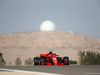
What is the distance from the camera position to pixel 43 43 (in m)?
132

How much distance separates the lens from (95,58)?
31.2 m

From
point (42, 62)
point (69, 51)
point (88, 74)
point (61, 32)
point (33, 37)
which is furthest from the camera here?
point (61, 32)

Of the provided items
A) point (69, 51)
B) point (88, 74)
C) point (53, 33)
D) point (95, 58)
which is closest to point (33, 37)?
point (53, 33)

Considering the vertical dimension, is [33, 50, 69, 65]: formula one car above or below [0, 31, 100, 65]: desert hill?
below

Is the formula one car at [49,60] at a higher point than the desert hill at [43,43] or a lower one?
lower

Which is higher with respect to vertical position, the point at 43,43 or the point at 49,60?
the point at 43,43

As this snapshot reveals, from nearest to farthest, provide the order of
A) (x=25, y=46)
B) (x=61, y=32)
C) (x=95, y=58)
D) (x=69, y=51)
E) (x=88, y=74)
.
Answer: (x=88, y=74) → (x=95, y=58) → (x=69, y=51) → (x=25, y=46) → (x=61, y=32)

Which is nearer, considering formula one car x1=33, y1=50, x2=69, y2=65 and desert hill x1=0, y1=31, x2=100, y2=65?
formula one car x1=33, y1=50, x2=69, y2=65

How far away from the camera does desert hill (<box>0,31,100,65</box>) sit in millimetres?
Answer: 117562

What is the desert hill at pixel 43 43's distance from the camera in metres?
118

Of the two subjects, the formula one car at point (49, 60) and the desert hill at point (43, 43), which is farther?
the desert hill at point (43, 43)

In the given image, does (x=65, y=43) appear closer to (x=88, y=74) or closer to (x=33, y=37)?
(x=33, y=37)

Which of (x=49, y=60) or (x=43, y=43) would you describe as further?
(x=43, y=43)

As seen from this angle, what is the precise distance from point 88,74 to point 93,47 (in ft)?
391
